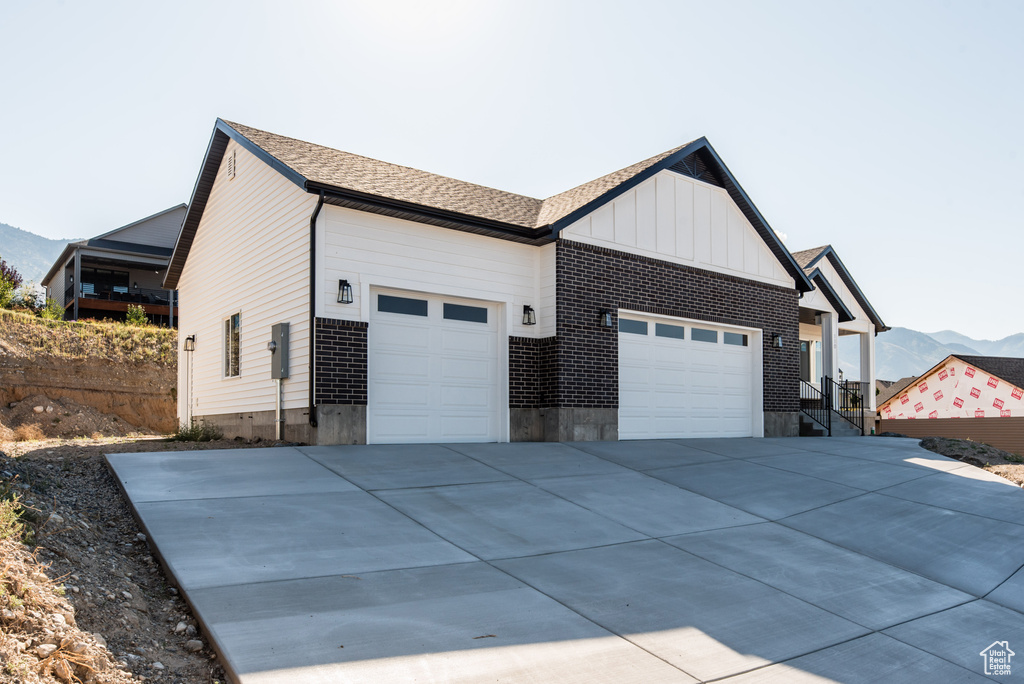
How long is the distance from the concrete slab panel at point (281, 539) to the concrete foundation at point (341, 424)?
3.51 meters

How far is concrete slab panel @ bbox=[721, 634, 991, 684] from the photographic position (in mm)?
4629

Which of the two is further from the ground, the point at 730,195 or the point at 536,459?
the point at 730,195

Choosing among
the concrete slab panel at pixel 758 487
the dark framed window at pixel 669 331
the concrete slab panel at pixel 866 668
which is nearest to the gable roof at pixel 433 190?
the dark framed window at pixel 669 331

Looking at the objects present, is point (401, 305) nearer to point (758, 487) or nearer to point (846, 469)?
point (758, 487)

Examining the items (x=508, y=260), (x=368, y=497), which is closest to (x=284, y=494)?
(x=368, y=497)

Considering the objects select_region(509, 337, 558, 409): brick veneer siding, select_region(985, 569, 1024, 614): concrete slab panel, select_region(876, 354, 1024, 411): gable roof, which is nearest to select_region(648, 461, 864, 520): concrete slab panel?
select_region(985, 569, 1024, 614): concrete slab panel

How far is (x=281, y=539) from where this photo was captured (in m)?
6.40

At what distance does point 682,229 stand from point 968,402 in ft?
92.8

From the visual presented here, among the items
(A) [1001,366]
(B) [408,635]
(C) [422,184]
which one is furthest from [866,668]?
(A) [1001,366]

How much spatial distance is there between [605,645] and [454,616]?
1.01 meters

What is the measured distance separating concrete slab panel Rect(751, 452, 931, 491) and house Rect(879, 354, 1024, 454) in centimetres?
2128

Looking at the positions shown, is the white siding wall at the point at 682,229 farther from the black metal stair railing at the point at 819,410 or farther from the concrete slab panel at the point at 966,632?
the concrete slab panel at the point at 966,632

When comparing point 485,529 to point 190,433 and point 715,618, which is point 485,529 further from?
point 190,433

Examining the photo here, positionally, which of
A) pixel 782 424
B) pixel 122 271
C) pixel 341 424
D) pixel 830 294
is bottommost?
pixel 782 424
